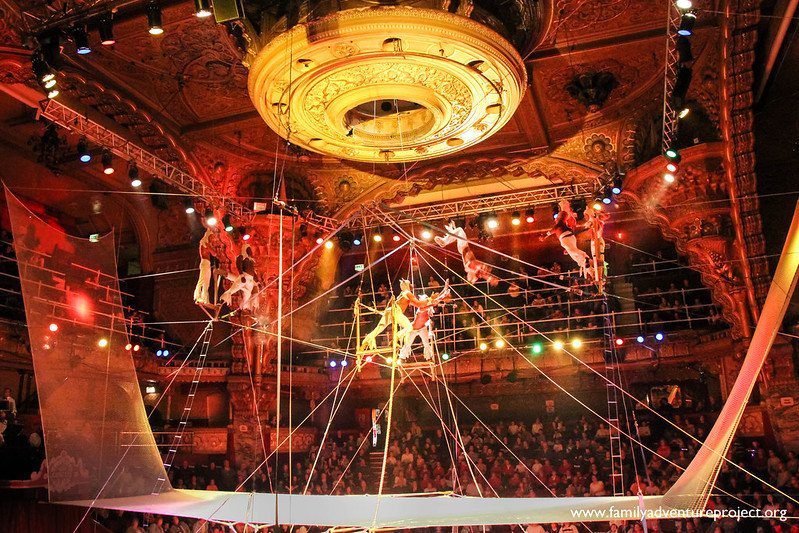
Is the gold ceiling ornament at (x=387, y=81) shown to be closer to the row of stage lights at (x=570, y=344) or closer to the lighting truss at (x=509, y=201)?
the lighting truss at (x=509, y=201)

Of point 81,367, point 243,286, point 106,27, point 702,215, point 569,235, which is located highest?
point 106,27

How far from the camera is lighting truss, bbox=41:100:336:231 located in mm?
8516

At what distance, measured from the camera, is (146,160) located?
9.86 metres

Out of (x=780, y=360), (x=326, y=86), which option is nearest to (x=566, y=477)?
(x=780, y=360)

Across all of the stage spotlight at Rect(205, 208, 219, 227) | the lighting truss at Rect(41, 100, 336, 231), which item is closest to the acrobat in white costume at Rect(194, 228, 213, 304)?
the stage spotlight at Rect(205, 208, 219, 227)

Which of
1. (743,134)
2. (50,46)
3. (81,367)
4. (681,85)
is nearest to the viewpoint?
(81,367)

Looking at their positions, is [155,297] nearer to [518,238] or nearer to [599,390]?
[518,238]

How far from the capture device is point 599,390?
13.5 meters

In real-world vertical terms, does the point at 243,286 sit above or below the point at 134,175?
below

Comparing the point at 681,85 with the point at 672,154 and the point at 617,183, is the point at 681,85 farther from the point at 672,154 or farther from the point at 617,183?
the point at 617,183

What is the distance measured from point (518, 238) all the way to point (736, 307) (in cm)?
550

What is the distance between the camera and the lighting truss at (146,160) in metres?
8.52

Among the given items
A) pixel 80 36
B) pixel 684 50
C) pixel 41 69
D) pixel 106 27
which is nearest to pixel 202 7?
pixel 106 27

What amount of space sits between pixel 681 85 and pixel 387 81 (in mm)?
3312
